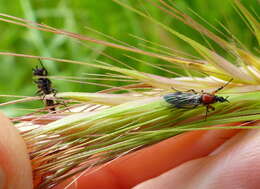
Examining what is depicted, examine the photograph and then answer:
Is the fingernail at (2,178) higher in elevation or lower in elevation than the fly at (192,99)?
lower

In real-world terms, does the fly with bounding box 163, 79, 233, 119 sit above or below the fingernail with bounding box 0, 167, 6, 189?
above

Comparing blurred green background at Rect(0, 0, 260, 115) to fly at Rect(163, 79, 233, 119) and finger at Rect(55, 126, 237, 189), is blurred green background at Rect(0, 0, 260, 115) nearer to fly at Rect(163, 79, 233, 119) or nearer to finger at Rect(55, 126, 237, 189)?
finger at Rect(55, 126, 237, 189)

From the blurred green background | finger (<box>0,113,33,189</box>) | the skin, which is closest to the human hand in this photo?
the skin

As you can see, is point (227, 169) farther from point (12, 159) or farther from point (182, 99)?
point (12, 159)

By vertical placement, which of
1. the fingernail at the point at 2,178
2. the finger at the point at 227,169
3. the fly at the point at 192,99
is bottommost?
the finger at the point at 227,169

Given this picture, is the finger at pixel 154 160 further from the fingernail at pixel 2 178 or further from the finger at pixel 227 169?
the fingernail at pixel 2 178

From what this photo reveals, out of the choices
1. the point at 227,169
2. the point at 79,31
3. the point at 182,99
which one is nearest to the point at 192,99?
the point at 182,99

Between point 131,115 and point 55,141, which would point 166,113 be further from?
point 55,141

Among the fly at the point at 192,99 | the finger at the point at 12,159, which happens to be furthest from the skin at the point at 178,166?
the fly at the point at 192,99
